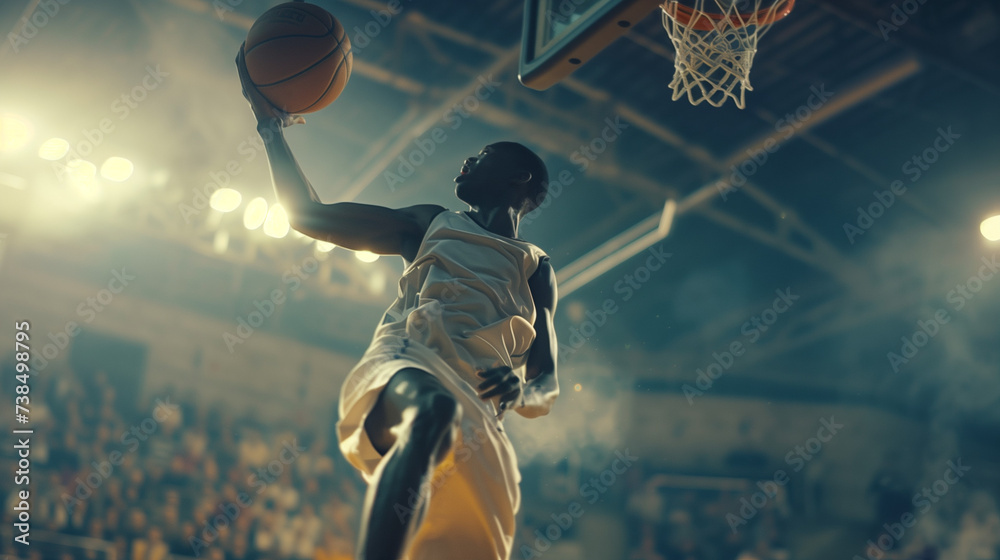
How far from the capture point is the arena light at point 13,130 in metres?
7.80

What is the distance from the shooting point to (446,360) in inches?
72.3

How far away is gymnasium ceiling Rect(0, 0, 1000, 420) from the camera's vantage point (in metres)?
6.56

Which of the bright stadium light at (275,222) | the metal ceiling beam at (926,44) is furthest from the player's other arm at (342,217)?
the bright stadium light at (275,222)

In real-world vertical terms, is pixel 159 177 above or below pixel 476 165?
below

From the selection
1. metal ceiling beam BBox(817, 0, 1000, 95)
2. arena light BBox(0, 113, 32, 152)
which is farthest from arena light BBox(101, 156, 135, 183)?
metal ceiling beam BBox(817, 0, 1000, 95)

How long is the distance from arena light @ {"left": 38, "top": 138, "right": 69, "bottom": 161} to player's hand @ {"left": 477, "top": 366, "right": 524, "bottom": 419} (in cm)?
793

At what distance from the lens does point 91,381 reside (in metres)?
8.34

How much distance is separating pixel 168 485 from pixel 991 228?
29.4 ft

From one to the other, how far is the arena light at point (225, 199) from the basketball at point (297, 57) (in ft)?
22.2

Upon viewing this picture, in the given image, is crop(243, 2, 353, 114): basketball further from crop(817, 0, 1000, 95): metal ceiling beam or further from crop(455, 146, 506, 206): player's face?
crop(817, 0, 1000, 95): metal ceiling beam

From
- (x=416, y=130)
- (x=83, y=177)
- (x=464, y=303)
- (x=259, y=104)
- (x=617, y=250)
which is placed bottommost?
(x=617, y=250)

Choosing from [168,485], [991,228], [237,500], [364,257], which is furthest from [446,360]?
[364,257]

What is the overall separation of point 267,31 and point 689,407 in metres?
9.49

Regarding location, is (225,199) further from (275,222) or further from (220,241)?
(220,241)
